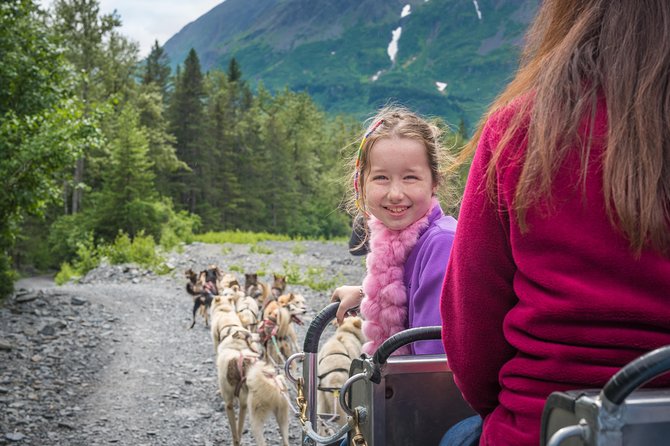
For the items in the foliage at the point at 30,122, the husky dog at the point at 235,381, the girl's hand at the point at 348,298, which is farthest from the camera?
the foliage at the point at 30,122

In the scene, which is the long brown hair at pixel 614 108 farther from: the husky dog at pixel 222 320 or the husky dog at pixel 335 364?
the husky dog at pixel 222 320

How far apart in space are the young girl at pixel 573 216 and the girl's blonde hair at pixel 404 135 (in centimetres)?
138

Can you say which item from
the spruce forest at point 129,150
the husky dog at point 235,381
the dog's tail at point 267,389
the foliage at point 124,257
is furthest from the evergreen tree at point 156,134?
the dog's tail at point 267,389

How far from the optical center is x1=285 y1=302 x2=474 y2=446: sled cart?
1837mm

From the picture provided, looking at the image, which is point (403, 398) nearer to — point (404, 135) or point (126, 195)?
A: point (404, 135)

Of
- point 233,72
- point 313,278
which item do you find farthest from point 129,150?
point 233,72

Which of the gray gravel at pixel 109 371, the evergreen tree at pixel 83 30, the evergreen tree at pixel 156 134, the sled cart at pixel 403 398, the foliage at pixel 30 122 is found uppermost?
the evergreen tree at pixel 83 30

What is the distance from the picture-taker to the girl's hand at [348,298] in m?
2.71

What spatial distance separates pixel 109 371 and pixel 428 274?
7193 mm

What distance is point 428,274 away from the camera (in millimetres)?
2387

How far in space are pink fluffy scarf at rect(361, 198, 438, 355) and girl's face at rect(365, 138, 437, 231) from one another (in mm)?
51

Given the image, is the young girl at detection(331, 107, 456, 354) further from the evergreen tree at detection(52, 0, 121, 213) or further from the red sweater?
the evergreen tree at detection(52, 0, 121, 213)

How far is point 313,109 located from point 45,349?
199 feet

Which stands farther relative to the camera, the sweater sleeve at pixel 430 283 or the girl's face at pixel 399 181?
the girl's face at pixel 399 181
